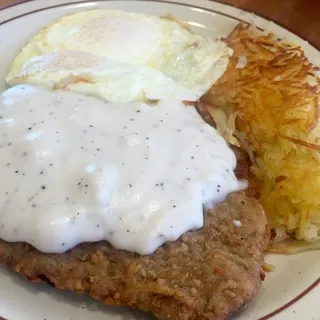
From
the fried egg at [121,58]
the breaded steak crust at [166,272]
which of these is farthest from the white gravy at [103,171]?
the fried egg at [121,58]

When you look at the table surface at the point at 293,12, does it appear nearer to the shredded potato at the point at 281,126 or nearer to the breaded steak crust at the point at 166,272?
the shredded potato at the point at 281,126

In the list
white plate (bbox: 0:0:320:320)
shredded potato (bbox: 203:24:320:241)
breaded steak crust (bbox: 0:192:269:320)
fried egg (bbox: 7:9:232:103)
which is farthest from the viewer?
fried egg (bbox: 7:9:232:103)

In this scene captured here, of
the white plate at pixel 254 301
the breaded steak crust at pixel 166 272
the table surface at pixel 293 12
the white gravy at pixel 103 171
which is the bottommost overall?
the white plate at pixel 254 301

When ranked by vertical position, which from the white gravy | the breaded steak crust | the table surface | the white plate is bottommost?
the white plate

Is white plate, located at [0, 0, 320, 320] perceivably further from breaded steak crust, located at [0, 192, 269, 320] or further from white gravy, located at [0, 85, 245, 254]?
white gravy, located at [0, 85, 245, 254]

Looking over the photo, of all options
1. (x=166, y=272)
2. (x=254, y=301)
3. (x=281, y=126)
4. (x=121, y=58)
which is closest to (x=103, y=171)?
(x=166, y=272)

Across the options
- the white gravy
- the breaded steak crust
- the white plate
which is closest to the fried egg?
the white gravy
